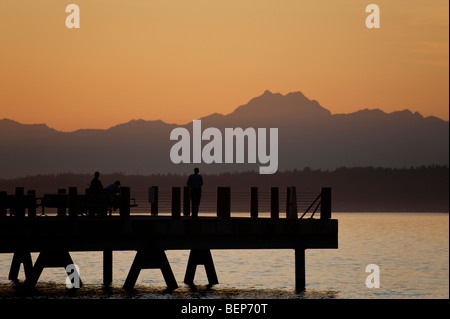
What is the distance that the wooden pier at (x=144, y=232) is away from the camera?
1388 inches

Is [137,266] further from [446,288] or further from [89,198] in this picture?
[446,288]

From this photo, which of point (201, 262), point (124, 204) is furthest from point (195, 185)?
point (201, 262)

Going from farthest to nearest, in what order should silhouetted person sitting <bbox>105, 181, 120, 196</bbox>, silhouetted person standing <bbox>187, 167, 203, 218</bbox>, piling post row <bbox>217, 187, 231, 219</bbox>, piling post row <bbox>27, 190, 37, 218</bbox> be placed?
silhouetted person sitting <bbox>105, 181, 120, 196</bbox> → piling post row <bbox>217, 187, 231, 219</bbox> → piling post row <bbox>27, 190, 37, 218</bbox> → silhouetted person standing <bbox>187, 167, 203, 218</bbox>

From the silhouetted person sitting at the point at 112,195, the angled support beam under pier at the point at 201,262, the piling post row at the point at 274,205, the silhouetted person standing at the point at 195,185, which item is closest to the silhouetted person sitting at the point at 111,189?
the silhouetted person sitting at the point at 112,195

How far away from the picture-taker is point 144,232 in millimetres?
35781

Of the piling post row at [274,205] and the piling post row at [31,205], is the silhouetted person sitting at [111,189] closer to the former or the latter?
the piling post row at [31,205]

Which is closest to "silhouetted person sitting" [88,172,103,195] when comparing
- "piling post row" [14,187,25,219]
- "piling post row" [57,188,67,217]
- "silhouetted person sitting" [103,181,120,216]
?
"silhouetted person sitting" [103,181,120,216]

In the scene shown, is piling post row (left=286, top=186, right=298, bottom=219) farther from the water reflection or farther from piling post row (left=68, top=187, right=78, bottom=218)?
piling post row (left=68, top=187, right=78, bottom=218)

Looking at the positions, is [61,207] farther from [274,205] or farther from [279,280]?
[279,280]

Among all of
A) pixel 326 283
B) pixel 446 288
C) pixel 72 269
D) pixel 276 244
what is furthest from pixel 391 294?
pixel 72 269

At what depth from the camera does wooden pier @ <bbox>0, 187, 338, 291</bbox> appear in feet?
116

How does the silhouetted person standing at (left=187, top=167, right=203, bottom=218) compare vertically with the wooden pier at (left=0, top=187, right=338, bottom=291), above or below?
above

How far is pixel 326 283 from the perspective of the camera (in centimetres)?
6084
